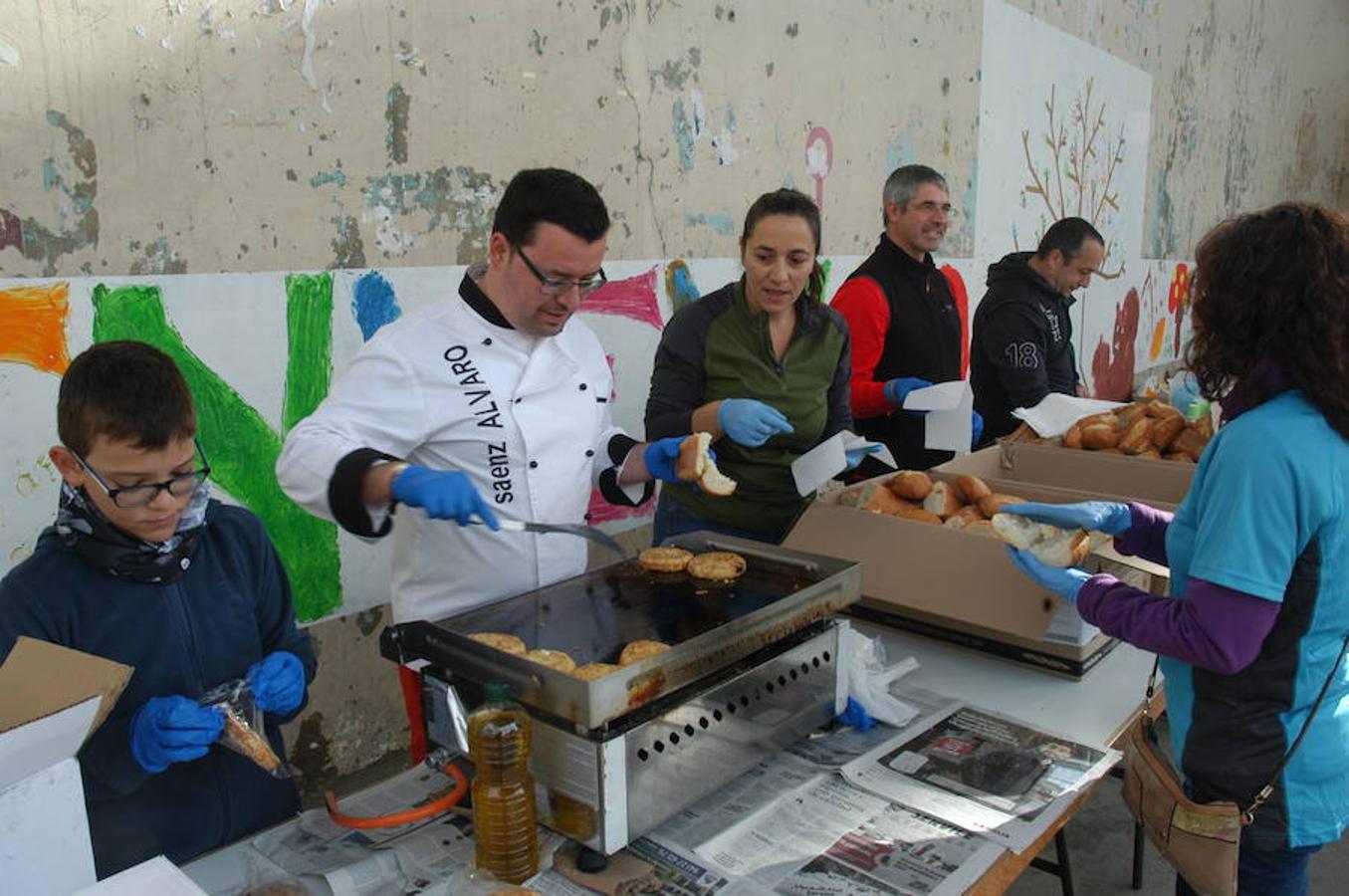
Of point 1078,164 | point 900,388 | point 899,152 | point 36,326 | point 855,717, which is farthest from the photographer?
point 1078,164

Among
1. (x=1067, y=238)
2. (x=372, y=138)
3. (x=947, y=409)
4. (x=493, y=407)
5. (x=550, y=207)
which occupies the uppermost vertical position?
(x=372, y=138)

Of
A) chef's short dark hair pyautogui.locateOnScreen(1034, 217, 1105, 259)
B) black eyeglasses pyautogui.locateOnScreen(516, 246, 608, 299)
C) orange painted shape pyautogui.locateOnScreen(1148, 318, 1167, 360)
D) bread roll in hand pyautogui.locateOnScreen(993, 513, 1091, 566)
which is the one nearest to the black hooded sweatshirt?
chef's short dark hair pyautogui.locateOnScreen(1034, 217, 1105, 259)

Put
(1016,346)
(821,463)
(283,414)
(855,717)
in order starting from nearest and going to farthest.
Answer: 1. (855,717)
2. (821,463)
3. (283,414)
4. (1016,346)

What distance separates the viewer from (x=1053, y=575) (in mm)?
1746

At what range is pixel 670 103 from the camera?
368cm

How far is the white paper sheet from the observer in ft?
9.12

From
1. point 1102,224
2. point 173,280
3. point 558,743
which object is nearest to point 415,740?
point 558,743

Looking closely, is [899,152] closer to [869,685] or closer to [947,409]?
[947,409]

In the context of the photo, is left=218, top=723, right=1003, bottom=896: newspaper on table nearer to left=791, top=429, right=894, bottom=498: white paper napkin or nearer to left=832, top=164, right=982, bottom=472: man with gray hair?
left=791, top=429, right=894, bottom=498: white paper napkin

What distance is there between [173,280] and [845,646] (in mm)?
1836

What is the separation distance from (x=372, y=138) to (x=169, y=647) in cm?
172

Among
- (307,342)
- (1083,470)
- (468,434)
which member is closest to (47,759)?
(468,434)

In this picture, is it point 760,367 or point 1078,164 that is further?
point 1078,164

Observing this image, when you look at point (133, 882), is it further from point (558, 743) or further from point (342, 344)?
point (342, 344)
